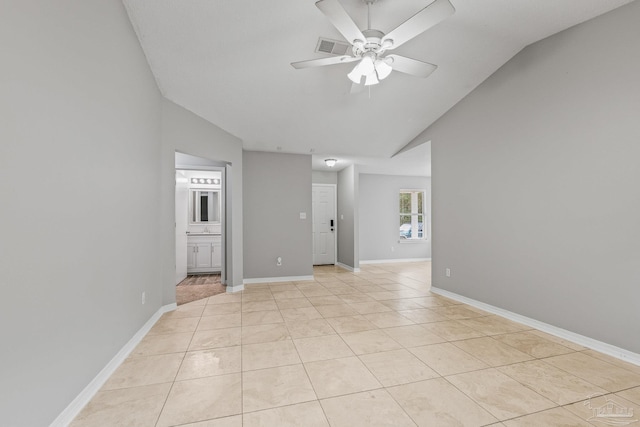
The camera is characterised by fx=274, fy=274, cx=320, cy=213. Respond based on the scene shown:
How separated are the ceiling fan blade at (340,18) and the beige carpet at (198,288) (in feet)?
13.1

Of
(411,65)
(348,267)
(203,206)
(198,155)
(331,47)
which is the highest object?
(331,47)

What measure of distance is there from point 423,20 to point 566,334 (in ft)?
10.5

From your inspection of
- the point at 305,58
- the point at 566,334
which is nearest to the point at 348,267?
the point at 566,334

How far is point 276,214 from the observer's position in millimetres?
5492

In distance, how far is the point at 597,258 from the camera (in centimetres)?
255

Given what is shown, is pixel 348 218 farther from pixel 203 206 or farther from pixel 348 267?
pixel 203 206

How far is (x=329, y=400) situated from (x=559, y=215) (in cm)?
290

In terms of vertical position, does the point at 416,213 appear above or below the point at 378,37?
below

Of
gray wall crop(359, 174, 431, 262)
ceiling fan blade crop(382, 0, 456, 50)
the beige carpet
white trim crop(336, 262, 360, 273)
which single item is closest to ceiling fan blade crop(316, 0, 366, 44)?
ceiling fan blade crop(382, 0, 456, 50)

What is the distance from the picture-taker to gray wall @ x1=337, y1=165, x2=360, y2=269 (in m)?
6.62

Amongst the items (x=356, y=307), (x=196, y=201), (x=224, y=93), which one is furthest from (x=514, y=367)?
(x=196, y=201)

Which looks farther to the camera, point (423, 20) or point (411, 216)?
point (411, 216)

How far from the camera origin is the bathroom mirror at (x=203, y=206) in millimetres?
6449

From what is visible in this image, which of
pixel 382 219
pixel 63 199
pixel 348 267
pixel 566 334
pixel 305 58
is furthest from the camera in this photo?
pixel 382 219
